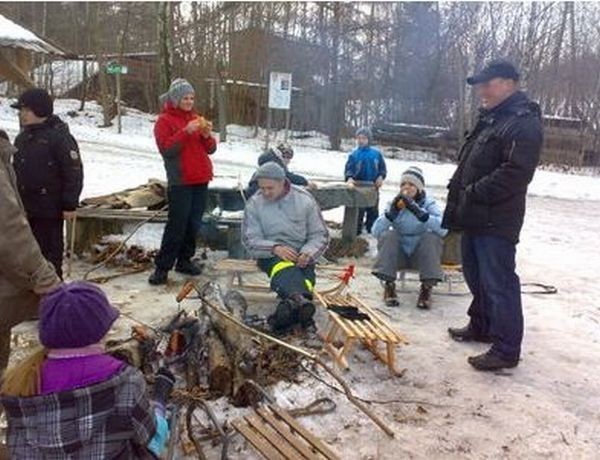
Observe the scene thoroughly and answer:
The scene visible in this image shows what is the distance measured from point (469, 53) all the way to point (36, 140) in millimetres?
19066

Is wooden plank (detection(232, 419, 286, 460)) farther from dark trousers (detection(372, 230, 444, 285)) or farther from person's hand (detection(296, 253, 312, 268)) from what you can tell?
dark trousers (detection(372, 230, 444, 285))

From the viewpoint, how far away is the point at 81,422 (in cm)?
199

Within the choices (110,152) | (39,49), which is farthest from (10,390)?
(110,152)

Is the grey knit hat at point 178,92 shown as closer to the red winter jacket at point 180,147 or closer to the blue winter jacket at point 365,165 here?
the red winter jacket at point 180,147

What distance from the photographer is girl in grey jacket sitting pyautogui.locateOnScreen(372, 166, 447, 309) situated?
5.48 meters

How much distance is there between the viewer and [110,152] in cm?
1594

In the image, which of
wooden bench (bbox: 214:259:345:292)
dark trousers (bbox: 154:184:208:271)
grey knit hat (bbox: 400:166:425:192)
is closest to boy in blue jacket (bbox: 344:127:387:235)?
wooden bench (bbox: 214:259:345:292)

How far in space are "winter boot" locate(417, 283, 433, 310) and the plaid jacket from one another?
378 centimetres

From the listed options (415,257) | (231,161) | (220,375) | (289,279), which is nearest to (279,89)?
(231,161)

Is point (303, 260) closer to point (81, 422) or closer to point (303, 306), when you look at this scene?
point (303, 306)

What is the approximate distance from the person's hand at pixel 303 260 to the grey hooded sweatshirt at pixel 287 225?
145mm

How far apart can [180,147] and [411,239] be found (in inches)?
85.0

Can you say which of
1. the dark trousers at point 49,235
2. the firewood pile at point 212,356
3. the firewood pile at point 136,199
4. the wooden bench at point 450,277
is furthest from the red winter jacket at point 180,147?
the wooden bench at point 450,277

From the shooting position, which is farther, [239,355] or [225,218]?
[225,218]
